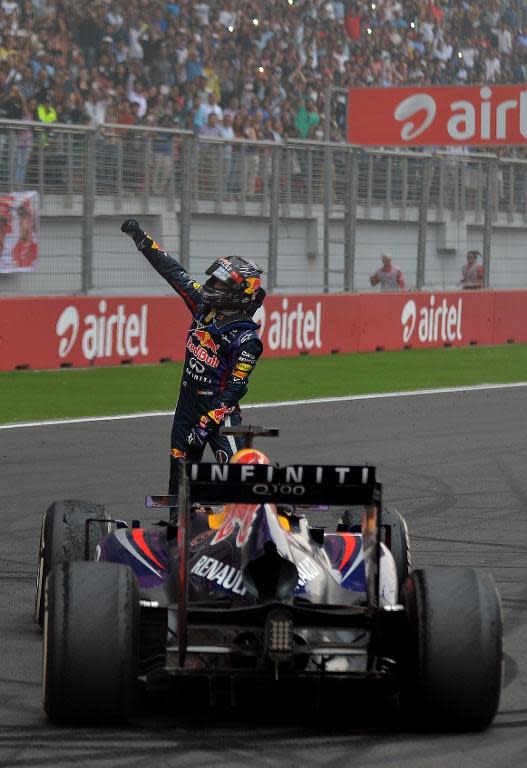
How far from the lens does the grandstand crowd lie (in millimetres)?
21391

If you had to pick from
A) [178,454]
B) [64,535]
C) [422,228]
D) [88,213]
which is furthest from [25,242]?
[64,535]

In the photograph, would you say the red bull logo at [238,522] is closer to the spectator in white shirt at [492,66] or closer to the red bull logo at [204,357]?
the red bull logo at [204,357]

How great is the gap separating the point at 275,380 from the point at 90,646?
41.7ft

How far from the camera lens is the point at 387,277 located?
72.7 feet

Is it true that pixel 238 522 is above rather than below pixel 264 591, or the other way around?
above

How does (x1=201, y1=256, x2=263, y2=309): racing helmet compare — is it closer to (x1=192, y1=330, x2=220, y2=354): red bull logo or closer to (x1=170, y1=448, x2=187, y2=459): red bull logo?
(x1=192, y1=330, x2=220, y2=354): red bull logo

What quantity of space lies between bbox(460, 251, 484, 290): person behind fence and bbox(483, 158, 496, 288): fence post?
0.13m

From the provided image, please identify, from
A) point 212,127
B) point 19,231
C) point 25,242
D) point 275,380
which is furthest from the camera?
point 212,127

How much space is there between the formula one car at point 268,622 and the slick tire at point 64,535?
831 millimetres

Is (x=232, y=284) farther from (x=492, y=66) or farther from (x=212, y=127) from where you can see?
(x=492, y=66)

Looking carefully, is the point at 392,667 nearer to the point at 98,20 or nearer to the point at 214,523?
the point at 214,523

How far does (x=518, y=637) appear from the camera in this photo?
6477 mm

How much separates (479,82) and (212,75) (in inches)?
400

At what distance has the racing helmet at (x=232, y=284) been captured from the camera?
7582 millimetres
